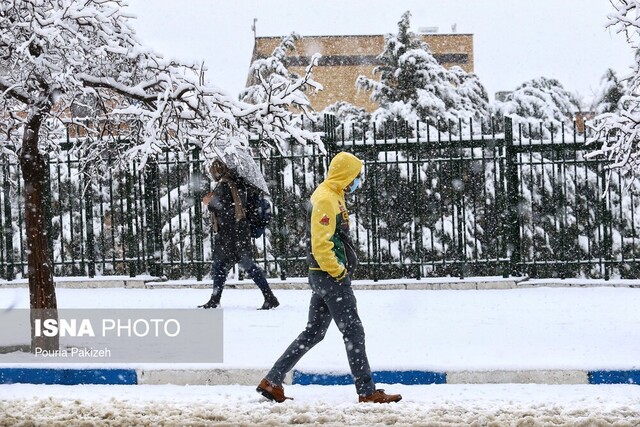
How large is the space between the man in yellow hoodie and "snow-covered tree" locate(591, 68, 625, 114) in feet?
53.8

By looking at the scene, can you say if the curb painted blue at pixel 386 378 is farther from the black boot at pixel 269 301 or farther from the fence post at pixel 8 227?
the fence post at pixel 8 227

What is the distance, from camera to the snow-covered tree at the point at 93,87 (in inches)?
278

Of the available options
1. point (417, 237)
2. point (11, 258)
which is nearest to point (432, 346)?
point (417, 237)

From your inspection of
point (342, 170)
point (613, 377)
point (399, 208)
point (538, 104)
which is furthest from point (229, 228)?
point (538, 104)

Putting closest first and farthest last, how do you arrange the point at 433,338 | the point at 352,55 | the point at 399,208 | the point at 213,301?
the point at 433,338 → the point at 213,301 → the point at 399,208 → the point at 352,55

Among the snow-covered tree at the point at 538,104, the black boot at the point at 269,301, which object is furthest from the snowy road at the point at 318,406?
the snow-covered tree at the point at 538,104

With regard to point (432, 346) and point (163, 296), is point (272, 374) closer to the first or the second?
point (432, 346)

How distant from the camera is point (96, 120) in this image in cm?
860

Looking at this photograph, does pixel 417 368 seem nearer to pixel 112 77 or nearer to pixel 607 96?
pixel 112 77

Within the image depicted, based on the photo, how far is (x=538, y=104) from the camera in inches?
832

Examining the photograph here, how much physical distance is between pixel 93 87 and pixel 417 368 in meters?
3.81

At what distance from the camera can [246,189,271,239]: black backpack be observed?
1062 centimetres

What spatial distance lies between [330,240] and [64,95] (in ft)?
9.35

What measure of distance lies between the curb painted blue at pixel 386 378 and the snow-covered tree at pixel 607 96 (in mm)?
15765
